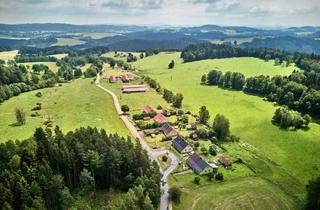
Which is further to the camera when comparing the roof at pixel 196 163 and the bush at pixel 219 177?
the roof at pixel 196 163

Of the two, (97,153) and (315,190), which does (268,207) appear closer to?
(315,190)

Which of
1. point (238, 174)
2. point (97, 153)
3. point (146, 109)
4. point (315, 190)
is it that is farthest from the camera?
point (146, 109)

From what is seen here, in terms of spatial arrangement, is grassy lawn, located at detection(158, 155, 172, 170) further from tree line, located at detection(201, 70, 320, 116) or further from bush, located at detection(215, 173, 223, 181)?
tree line, located at detection(201, 70, 320, 116)

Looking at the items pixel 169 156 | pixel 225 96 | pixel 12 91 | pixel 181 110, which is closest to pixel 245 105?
pixel 225 96

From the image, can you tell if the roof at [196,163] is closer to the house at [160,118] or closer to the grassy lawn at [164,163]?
the grassy lawn at [164,163]

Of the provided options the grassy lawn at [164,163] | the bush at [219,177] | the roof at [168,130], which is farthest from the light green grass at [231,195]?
the roof at [168,130]

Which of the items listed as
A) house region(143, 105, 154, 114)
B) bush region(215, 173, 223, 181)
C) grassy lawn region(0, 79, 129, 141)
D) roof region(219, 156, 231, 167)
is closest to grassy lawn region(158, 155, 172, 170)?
bush region(215, 173, 223, 181)
